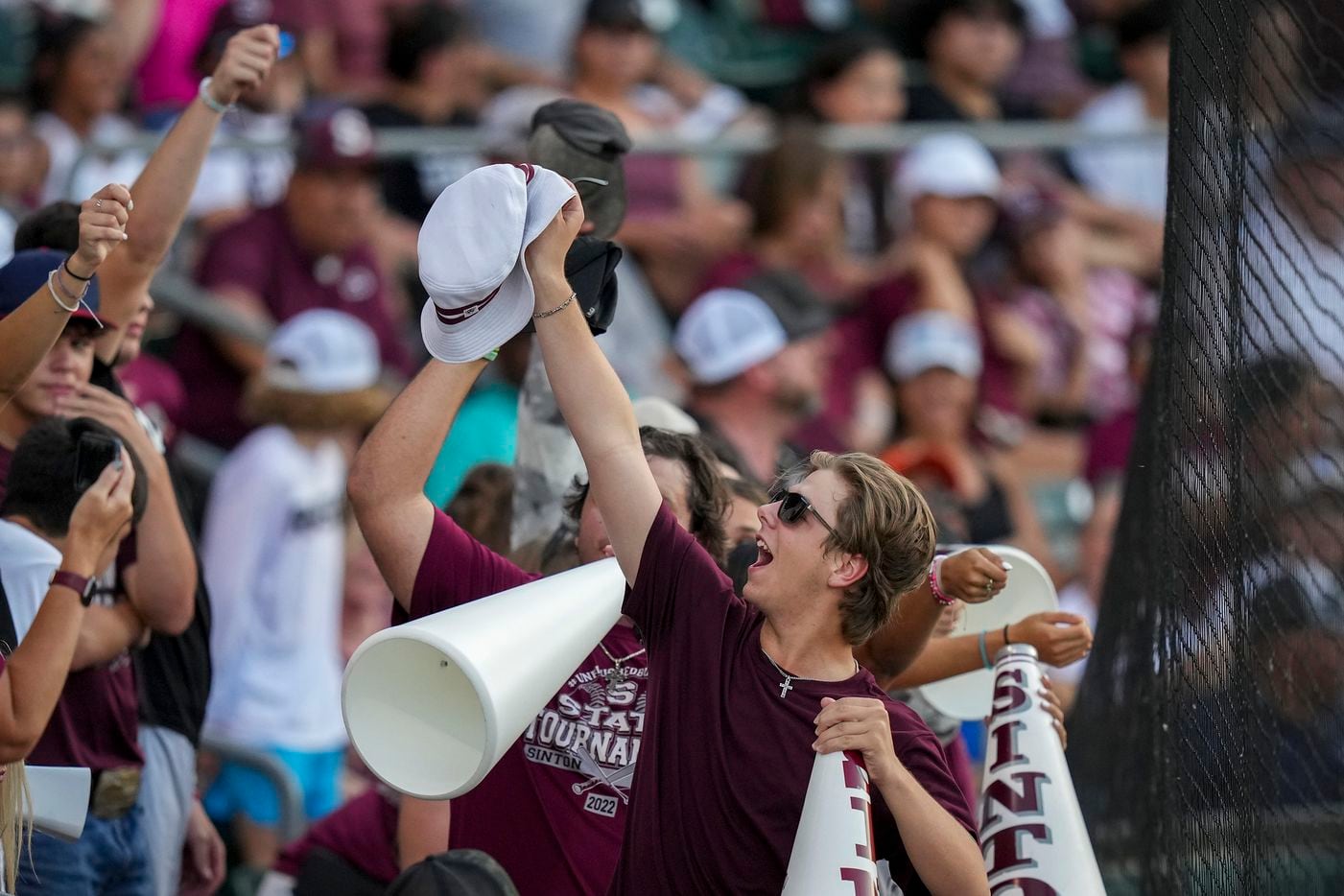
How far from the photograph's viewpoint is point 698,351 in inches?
239

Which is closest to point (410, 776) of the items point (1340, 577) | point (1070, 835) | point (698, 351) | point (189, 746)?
point (1070, 835)

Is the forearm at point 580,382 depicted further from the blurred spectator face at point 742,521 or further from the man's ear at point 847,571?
the blurred spectator face at point 742,521

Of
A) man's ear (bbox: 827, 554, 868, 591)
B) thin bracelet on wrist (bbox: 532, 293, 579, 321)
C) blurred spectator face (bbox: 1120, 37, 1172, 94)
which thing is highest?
blurred spectator face (bbox: 1120, 37, 1172, 94)

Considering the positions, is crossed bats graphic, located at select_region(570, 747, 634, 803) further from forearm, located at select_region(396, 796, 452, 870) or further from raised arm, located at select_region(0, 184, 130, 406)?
raised arm, located at select_region(0, 184, 130, 406)

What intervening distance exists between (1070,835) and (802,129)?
15.8ft

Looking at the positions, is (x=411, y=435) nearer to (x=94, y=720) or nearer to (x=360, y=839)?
(x=94, y=720)

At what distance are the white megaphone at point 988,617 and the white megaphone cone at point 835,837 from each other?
1034 millimetres

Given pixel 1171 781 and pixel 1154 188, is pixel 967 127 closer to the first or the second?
pixel 1154 188

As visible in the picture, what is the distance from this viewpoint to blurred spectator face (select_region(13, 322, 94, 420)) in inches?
147

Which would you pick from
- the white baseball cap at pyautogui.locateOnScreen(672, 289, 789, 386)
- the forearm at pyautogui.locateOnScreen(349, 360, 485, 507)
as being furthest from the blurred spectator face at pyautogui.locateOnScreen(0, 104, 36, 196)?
the forearm at pyautogui.locateOnScreen(349, 360, 485, 507)

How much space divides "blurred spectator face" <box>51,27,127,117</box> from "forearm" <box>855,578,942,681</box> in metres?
4.58

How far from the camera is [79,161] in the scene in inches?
258

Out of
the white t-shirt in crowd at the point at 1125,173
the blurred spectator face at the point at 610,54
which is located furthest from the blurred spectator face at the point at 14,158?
the white t-shirt in crowd at the point at 1125,173

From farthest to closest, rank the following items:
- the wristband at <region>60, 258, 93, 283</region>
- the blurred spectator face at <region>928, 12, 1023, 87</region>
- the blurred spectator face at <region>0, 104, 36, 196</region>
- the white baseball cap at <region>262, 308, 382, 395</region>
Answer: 1. the blurred spectator face at <region>928, 12, 1023, 87</region>
2. the blurred spectator face at <region>0, 104, 36, 196</region>
3. the white baseball cap at <region>262, 308, 382, 395</region>
4. the wristband at <region>60, 258, 93, 283</region>
